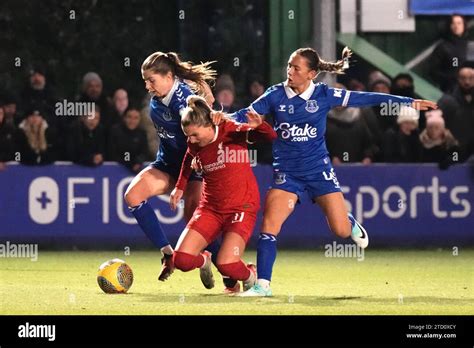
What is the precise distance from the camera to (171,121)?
1155cm

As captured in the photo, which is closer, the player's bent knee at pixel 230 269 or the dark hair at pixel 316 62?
the player's bent knee at pixel 230 269

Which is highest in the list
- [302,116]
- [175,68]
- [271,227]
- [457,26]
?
[457,26]

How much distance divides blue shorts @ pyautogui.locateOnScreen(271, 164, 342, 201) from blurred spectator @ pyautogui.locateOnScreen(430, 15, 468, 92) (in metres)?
5.76

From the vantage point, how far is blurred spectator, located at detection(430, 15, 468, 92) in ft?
55.7

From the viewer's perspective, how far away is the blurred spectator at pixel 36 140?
1552 cm

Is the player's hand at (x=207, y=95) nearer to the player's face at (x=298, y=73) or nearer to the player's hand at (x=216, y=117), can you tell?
the player's face at (x=298, y=73)

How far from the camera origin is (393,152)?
1617 centimetres

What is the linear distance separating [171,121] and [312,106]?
111 centimetres

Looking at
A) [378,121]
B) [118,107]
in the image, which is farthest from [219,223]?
[378,121]

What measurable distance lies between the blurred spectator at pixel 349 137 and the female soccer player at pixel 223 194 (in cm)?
518

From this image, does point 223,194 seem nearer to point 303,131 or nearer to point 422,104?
point 303,131

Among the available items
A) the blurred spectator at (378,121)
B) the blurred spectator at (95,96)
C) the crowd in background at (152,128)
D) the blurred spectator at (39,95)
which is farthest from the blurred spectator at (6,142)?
the blurred spectator at (378,121)

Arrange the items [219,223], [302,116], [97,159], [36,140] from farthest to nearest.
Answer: [36,140]
[97,159]
[302,116]
[219,223]

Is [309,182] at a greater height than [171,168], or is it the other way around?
[171,168]
